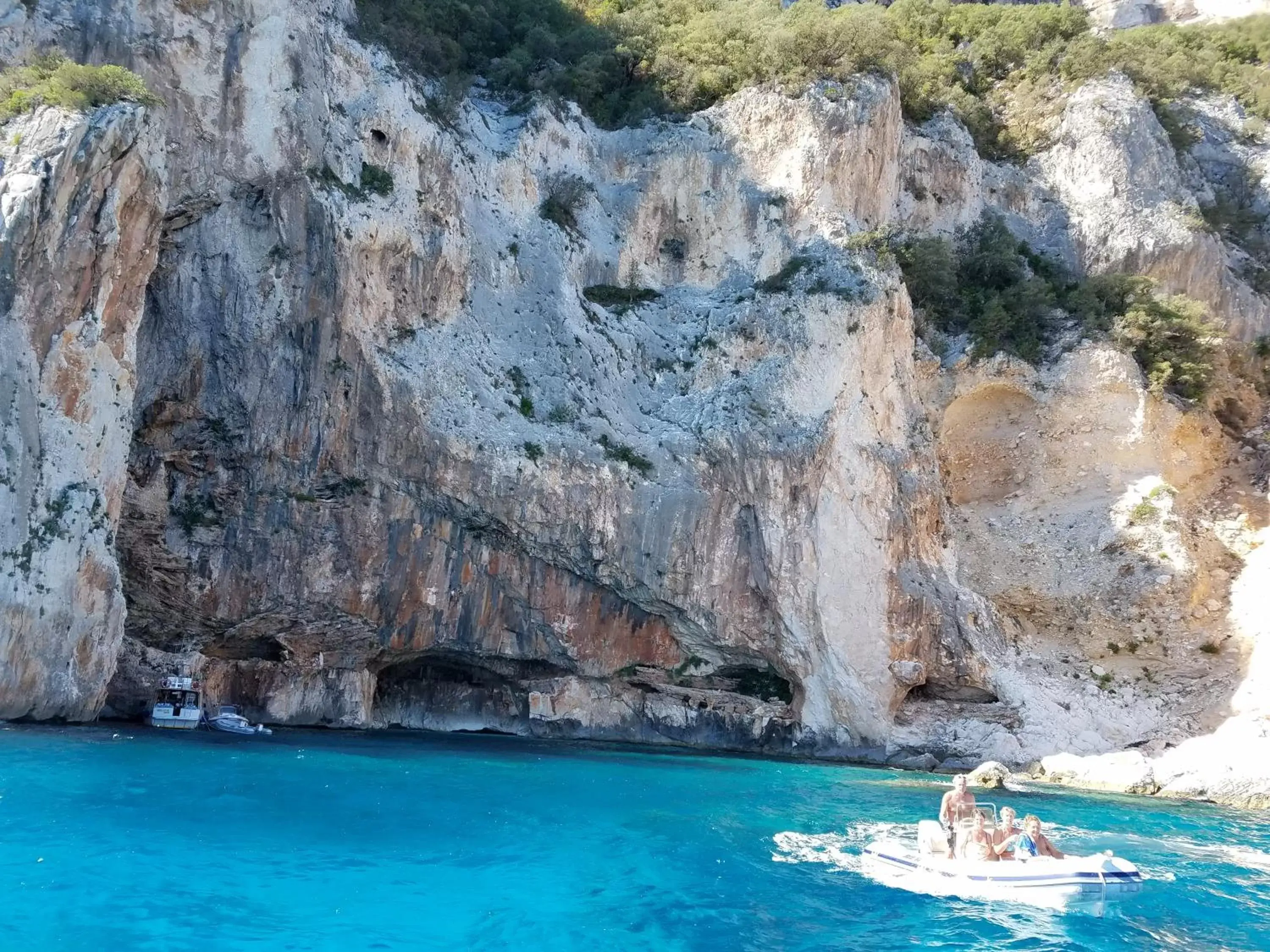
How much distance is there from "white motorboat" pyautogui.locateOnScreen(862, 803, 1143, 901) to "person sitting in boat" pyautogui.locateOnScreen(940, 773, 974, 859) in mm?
125

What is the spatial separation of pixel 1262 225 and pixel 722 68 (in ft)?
66.5

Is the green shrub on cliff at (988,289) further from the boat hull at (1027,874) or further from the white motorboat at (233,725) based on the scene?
the white motorboat at (233,725)

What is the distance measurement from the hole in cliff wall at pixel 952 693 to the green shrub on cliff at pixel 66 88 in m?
23.4

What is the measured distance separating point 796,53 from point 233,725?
84.6 feet

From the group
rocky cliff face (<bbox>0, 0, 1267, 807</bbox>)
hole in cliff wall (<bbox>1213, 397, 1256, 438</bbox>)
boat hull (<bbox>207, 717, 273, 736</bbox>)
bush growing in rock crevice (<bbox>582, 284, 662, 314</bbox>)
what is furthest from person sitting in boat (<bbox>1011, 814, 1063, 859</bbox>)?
hole in cliff wall (<bbox>1213, 397, 1256, 438</bbox>)

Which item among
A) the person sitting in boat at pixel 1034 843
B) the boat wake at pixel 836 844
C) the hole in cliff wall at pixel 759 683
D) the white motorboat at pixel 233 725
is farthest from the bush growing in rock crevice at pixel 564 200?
the person sitting in boat at pixel 1034 843

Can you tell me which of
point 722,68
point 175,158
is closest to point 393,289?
point 175,158

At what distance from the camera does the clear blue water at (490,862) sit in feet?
28.6

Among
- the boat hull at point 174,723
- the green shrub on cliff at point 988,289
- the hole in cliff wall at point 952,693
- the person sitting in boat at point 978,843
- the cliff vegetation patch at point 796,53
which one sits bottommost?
the boat hull at point 174,723

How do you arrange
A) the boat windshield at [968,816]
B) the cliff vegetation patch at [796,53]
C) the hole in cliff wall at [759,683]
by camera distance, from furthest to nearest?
the cliff vegetation patch at [796,53] < the hole in cliff wall at [759,683] < the boat windshield at [968,816]

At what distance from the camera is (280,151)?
76.5ft

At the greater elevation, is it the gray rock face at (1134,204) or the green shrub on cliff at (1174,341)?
the gray rock face at (1134,204)

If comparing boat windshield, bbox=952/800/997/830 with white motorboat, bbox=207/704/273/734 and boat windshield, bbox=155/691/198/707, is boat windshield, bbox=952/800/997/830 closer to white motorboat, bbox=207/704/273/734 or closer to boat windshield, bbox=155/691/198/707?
white motorboat, bbox=207/704/273/734

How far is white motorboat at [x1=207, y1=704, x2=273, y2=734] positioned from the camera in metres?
22.1
